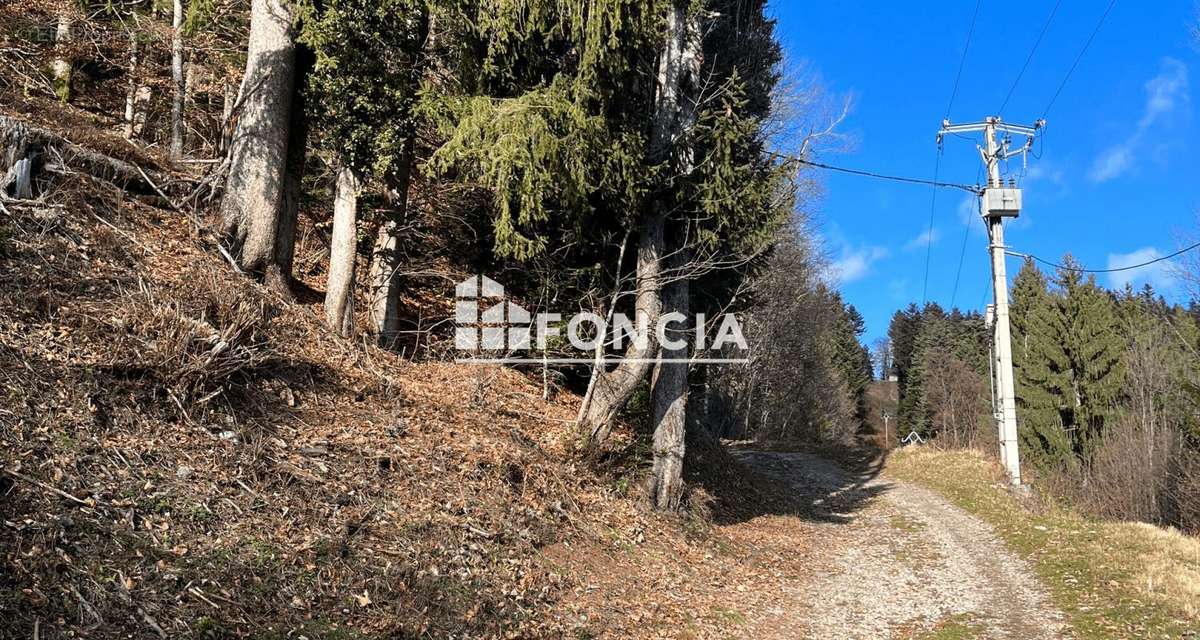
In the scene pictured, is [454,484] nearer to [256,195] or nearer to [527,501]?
[527,501]

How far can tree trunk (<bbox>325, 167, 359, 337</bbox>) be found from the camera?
8.76 m

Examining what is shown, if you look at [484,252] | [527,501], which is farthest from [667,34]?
[527,501]

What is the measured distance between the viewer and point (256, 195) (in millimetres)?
8445

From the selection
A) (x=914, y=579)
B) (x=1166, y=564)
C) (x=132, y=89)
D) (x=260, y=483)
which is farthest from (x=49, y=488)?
(x=1166, y=564)

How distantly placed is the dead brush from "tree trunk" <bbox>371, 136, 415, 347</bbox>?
2.96 meters

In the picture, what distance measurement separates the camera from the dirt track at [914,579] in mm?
7367

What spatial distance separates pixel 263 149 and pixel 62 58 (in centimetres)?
725

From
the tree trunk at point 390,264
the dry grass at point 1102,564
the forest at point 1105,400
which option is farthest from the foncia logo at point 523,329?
the forest at point 1105,400

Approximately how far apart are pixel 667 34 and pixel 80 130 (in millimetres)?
7887

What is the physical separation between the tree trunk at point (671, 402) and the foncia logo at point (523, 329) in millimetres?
61

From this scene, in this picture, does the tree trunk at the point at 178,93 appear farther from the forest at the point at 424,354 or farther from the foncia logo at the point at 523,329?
the foncia logo at the point at 523,329

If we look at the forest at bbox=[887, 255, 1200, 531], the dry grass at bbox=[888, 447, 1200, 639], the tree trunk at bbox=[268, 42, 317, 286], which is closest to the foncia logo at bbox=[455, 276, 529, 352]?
the tree trunk at bbox=[268, 42, 317, 286]

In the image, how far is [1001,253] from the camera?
583 inches

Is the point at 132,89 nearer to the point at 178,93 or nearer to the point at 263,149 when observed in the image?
the point at 178,93
